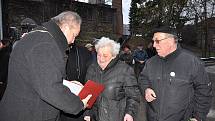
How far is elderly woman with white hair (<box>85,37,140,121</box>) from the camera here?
16.0ft

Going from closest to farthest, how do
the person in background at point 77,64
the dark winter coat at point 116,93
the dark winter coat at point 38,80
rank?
1. the dark winter coat at point 38,80
2. the dark winter coat at point 116,93
3. the person in background at point 77,64

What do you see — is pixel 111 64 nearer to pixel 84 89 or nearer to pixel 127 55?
pixel 84 89

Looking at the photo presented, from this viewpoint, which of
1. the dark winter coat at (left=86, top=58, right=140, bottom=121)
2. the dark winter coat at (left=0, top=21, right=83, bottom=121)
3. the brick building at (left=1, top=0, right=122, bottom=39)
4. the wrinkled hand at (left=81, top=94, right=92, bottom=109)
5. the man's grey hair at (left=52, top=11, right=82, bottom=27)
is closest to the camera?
the dark winter coat at (left=0, top=21, right=83, bottom=121)

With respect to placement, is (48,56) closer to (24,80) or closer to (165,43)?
(24,80)

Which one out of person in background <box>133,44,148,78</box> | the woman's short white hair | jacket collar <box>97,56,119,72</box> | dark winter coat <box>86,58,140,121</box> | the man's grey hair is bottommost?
person in background <box>133,44,148,78</box>

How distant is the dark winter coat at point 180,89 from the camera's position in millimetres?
4520

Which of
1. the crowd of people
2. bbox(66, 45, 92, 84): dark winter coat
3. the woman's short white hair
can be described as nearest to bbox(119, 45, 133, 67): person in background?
bbox(66, 45, 92, 84): dark winter coat

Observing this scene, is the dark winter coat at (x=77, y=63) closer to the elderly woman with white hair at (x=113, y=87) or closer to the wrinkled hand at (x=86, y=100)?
the elderly woman with white hair at (x=113, y=87)

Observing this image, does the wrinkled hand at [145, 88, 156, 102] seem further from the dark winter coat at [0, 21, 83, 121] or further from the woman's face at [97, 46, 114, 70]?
the dark winter coat at [0, 21, 83, 121]

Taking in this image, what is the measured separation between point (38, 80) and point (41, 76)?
44 mm

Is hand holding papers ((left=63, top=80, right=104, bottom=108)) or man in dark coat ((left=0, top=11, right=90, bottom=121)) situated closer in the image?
man in dark coat ((left=0, top=11, right=90, bottom=121))

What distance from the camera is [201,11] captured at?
3650 centimetres

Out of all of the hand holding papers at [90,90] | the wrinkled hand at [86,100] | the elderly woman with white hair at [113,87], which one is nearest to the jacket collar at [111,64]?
the elderly woman with white hair at [113,87]

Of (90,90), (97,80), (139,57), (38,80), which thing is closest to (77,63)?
(97,80)
